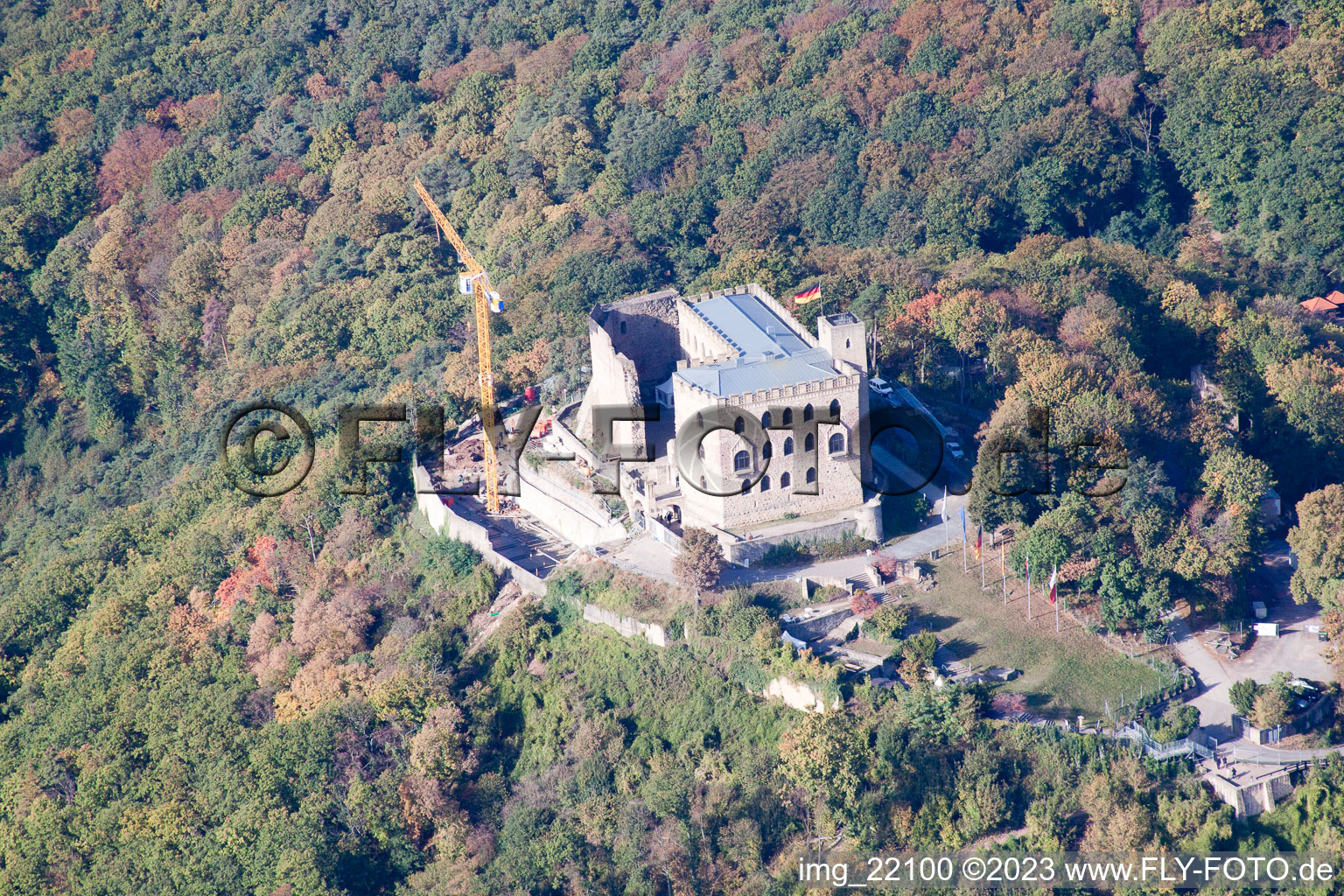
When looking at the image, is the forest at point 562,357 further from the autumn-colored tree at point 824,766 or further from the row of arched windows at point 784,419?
the row of arched windows at point 784,419

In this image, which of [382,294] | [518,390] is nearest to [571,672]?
[518,390]

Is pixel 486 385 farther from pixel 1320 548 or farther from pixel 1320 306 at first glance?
pixel 1320 306

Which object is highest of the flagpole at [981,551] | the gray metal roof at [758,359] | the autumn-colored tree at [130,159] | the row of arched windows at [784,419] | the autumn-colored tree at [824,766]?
the autumn-colored tree at [130,159]

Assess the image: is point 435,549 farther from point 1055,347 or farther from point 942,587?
point 1055,347

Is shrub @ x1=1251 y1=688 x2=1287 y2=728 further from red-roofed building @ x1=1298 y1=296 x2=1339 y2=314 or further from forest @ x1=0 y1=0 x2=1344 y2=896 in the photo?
red-roofed building @ x1=1298 y1=296 x2=1339 y2=314

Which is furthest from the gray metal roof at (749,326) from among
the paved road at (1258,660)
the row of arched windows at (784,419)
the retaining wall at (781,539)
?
the paved road at (1258,660)

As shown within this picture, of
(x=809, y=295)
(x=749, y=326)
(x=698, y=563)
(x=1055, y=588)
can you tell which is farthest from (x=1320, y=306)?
(x=698, y=563)

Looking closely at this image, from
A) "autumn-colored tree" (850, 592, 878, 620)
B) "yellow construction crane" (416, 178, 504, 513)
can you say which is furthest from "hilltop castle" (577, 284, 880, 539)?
"yellow construction crane" (416, 178, 504, 513)
